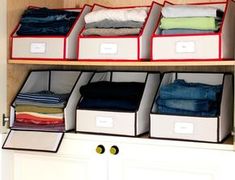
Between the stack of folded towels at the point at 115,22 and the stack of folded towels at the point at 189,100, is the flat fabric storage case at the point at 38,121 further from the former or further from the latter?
the stack of folded towels at the point at 189,100

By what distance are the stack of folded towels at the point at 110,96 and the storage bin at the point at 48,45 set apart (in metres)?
0.18

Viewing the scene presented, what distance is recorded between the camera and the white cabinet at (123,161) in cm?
166

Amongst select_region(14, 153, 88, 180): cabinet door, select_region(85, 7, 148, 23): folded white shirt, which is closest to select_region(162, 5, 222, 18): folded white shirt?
select_region(85, 7, 148, 23): folded white shirt

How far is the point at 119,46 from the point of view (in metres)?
1.78

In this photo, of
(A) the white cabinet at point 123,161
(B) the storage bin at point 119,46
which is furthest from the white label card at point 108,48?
(A) the white cabinet at point 123,161

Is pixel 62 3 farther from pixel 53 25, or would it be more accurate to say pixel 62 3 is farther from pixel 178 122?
pixel 178 122

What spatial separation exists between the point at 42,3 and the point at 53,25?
30cm

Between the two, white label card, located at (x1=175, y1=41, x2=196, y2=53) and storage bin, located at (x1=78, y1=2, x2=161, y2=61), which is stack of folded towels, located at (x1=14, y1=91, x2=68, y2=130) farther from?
white label card, located at (x1=175, y1=41, x2=196, y2=53)

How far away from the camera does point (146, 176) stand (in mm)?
1750

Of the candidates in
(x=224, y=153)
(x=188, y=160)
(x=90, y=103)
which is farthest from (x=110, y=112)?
(x=224, y=153)

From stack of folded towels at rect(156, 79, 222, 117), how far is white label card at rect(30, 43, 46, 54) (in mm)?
556

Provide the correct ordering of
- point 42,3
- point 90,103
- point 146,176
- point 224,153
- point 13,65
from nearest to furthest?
point 224,153, point 146,176, point 90,103, point 13,65, point 42,3

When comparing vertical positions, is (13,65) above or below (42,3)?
below

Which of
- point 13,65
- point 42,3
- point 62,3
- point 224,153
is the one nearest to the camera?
point 224,153
